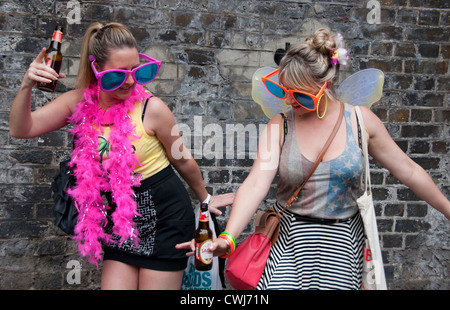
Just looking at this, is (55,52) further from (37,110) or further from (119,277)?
(119,277)

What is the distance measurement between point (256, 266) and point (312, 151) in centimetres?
65

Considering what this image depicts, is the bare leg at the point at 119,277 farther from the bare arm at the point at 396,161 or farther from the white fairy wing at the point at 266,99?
the bare arm at the point at 396,161

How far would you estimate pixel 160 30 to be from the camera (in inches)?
146

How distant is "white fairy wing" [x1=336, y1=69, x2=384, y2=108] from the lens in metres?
2.72

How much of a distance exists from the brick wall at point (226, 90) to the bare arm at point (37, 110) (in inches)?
43.7

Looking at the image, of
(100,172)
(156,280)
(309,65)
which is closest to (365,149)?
(309,65)

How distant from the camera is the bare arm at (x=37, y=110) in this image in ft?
7.74

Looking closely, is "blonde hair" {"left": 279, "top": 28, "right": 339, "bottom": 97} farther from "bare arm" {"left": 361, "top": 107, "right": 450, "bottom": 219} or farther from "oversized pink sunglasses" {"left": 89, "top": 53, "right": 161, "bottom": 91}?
"oversized pink sunglasses" {"left": 89, "top": 53, "right": 161, "bottom": 91}

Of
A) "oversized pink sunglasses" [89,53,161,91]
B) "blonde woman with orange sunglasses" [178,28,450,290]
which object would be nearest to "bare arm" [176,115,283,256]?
"blonde woman with orange sunglasses" [178,28,450,290]

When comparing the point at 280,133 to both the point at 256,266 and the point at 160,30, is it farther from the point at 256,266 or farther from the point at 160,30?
the point at 160,30

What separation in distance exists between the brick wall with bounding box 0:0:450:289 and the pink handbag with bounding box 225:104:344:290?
1559 mm

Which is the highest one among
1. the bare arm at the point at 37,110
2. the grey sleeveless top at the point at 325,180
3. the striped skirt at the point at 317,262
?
the bare arm at the point at 37,110

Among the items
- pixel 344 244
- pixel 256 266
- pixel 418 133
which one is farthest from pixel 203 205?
pixel 418 133

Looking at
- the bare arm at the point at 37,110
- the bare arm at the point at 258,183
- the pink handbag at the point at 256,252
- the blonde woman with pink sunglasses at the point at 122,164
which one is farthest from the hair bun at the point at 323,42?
the bare arm at the point at 37,110
